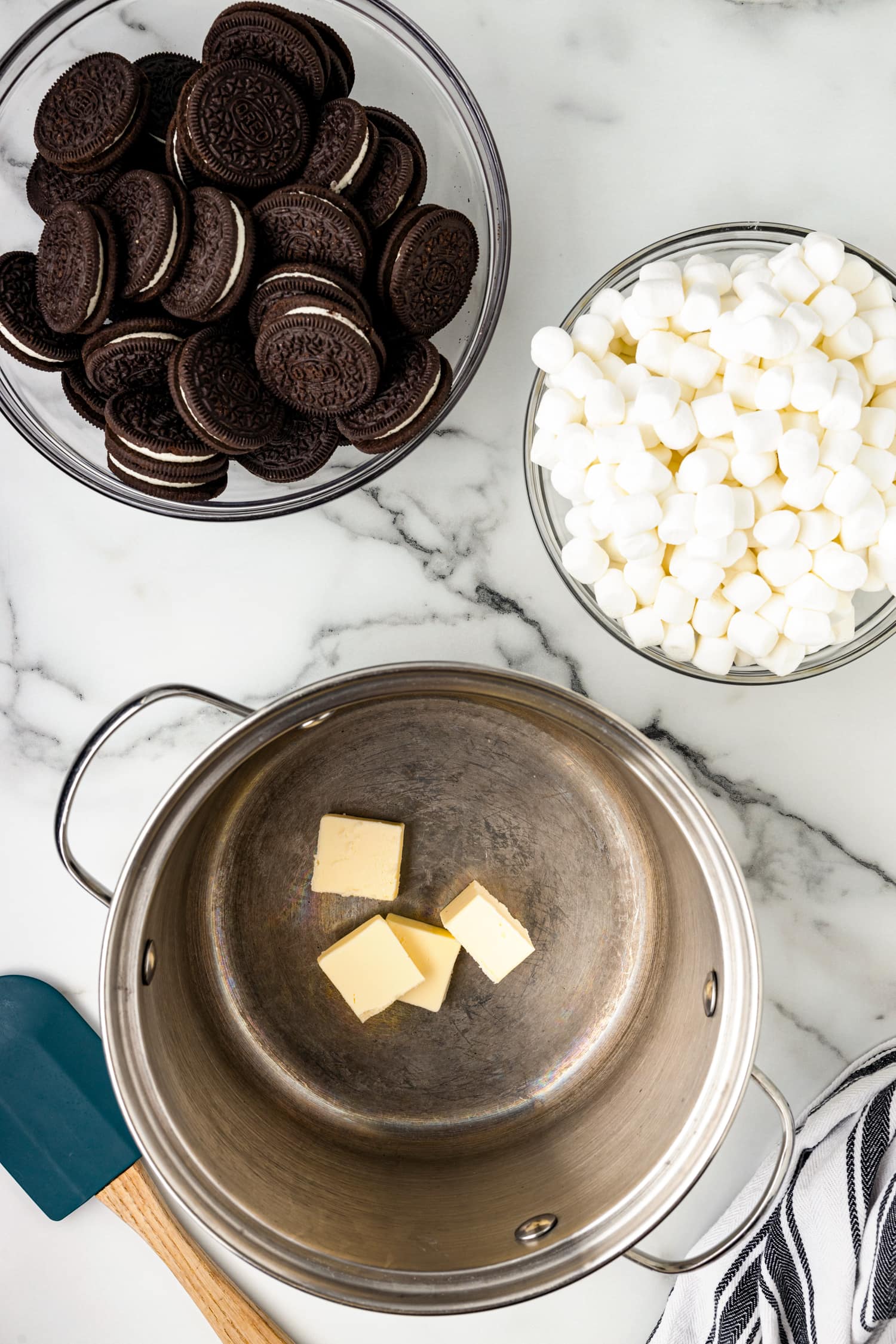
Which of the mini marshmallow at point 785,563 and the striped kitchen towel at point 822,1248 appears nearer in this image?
the mini marshmallow at point 785,563

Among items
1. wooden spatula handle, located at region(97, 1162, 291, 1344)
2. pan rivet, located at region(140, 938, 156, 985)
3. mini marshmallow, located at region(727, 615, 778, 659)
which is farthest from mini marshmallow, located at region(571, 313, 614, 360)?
wooden spatula handle, located at region(97, 1162, 291, 1344)

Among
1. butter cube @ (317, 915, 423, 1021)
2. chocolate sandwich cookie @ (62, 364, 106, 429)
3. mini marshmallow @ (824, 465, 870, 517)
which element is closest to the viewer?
mini marshmallow @ (824, 465, 870, 517)

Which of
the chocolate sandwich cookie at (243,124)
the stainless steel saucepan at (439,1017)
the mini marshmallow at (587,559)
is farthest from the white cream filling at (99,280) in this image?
the mini marshmallow at (587,559)

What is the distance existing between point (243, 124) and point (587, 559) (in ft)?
1.41

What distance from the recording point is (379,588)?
93 centimetres

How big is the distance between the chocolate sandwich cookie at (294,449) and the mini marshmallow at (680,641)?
335mm

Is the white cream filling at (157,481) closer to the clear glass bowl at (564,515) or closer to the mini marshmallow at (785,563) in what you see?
the clear glass bowl at (564,515)

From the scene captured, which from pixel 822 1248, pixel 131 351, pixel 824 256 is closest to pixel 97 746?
pixel 131 351

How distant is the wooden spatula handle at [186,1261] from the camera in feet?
3.26

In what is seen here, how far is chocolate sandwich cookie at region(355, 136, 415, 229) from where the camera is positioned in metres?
0.73

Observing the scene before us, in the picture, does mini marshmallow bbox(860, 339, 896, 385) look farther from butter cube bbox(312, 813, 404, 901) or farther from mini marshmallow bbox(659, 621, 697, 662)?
butter cube bbox(312, 813, 404, 901)

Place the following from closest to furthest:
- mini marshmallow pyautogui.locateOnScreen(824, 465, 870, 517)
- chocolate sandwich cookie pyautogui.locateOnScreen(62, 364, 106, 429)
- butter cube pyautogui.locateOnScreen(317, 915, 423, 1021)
Answer: 1. mini marshmallow pyautogui.locateOnScreen(824, 465, 870, 517)
2. chocolate sandwich cookie pyautogui.locateOnScreen(62, 364, 106, 429)
3. butter cube pyautogui.locateOnScreen(317, 915, 423, 1021)

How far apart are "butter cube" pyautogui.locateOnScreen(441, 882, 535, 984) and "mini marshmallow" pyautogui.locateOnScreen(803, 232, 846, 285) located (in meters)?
0.63

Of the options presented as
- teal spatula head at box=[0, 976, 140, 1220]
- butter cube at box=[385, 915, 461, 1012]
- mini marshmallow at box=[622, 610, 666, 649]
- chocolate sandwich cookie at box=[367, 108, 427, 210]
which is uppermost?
chocolate sandwich cookie at box=[367, 108, 427, 210]
